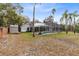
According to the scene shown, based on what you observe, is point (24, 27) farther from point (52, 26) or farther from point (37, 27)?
point (52, 26)

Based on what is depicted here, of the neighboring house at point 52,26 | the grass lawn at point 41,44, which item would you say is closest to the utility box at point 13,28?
the grass lawn at point 41,44

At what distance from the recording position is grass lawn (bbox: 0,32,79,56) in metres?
2.93

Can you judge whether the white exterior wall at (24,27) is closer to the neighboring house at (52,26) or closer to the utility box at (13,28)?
the utility box at (13,28)

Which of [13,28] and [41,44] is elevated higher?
[13,28]

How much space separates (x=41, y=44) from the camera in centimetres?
295

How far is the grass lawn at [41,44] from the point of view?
293 centimetres

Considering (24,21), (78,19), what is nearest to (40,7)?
(24,21)

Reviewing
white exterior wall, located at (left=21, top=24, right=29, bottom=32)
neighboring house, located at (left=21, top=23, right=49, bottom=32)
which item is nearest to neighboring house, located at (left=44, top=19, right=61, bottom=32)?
neighboring house, located at (left=21, top=23, right=49, bottom=32)

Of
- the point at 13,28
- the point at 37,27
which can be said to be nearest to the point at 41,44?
the point at 37,27

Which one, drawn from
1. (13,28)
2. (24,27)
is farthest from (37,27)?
(13,28)

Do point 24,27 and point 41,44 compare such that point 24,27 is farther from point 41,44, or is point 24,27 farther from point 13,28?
point 41,44

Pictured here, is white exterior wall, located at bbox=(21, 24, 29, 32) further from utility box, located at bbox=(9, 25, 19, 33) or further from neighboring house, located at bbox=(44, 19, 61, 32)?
neighboring house, located at bbox=(44, 19, 61, 32)

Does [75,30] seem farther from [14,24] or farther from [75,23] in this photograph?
[14,24]

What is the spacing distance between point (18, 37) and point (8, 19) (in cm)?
20
